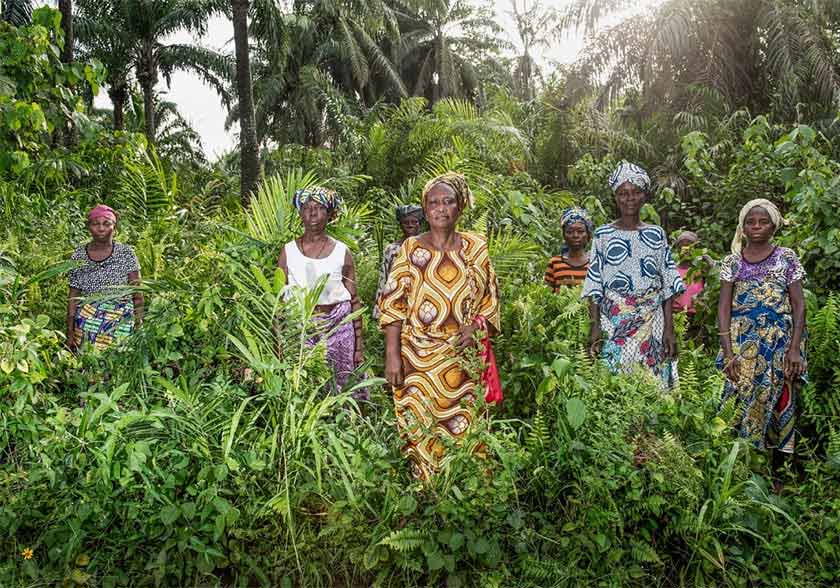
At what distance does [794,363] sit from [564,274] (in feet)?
5.19

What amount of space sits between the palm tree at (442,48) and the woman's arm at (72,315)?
91.0ft

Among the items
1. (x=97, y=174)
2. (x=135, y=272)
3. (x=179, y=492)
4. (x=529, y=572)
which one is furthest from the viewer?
(x=97, y=174)

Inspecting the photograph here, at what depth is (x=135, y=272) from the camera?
5113mm

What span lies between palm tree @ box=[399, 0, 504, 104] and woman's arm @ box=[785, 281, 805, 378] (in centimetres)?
2839

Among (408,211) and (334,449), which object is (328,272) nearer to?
(408,211)

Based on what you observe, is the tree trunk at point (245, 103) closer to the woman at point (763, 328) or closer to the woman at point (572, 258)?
the woman at point (572, 258)

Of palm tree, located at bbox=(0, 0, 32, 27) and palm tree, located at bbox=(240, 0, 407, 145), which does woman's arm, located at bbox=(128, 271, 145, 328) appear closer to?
palm tree, located at bbox=(0, 0, 32, 27)

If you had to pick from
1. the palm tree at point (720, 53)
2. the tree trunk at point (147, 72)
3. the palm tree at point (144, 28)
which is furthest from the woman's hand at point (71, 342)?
the tree trunk at point (147, 72)

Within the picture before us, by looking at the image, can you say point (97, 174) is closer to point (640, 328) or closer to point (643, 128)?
point (640, 328)

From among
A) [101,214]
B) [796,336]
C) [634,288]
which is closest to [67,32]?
[101,214]

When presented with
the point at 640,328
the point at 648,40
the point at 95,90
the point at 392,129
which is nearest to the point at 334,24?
the point at 648,40

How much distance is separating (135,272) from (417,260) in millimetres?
2431

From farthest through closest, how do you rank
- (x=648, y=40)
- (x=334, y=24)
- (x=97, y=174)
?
1. (x=334, y=24)
2. (x=648, y=40)
3. (x=97, y=174)

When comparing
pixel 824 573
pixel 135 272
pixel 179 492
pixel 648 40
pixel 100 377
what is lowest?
pixel 824 573
